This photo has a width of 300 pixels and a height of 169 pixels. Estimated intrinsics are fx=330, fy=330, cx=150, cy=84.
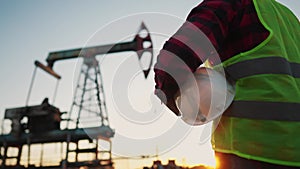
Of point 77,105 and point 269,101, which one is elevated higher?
point 77,105

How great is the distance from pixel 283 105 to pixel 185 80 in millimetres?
361

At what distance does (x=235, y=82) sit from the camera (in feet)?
4.14

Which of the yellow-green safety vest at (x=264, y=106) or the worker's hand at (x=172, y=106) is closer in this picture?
the yellow-green safety vest at (x=264, y=106)

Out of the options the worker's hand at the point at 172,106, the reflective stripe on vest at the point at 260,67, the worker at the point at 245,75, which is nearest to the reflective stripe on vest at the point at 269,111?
the worker at the point at 245,75

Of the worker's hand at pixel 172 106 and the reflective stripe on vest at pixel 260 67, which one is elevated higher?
the reflective stripe on vest at pixel 260 67

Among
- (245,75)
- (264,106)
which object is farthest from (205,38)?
(264,106)

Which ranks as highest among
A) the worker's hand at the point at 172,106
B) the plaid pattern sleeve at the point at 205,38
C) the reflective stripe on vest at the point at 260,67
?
the plaid pattern sleeve at the point at 205,38

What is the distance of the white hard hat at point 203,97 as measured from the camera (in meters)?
1.15

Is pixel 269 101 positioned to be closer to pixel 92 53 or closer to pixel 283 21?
pixel 283 21

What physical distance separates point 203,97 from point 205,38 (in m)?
0.21

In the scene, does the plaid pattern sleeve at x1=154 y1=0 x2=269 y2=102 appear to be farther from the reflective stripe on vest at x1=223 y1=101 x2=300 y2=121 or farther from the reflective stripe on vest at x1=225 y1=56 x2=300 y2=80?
the reflective stripe on vest at x1=223 y1=101 x2=300 y2=121

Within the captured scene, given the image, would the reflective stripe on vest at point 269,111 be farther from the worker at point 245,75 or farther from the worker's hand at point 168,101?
the worker's hand at point 168,101

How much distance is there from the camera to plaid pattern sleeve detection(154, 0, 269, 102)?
1.17 m

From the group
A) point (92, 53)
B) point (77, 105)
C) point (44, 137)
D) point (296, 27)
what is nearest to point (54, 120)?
point (44, 137)
